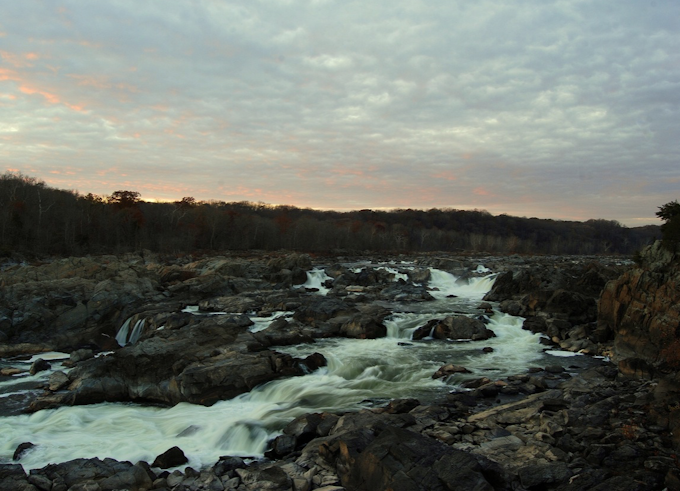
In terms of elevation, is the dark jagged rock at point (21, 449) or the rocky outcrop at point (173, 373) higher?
the rocky outcrop at point (173, 373)

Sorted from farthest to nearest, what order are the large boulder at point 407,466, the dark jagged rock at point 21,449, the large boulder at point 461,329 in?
the large boulder at point 461,329
the dark jagged rock at point 21,449
the large boulder at point 407,466

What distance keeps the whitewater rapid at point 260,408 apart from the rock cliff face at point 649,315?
335 cm

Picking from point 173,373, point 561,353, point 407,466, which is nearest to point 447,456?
point 407,466

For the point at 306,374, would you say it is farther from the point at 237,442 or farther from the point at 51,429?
the point at 51,429

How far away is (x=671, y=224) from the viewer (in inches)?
639

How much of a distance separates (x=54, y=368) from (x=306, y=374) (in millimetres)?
10200

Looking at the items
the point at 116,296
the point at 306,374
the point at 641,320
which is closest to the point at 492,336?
the point at 641,320

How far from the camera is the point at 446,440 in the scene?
30.8ft

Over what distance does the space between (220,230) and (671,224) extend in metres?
73.5

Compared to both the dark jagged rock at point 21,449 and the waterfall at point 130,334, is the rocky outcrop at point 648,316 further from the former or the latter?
the waterfall at point 130,334

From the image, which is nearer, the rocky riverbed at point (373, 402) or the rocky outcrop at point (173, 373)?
the rocky riverbed at point (373, 402)

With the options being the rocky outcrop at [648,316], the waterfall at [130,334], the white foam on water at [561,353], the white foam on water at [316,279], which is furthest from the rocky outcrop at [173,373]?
the white foam on water at [316,279]

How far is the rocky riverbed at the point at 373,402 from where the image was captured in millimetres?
7883

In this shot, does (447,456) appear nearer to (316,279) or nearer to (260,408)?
(260,408)
